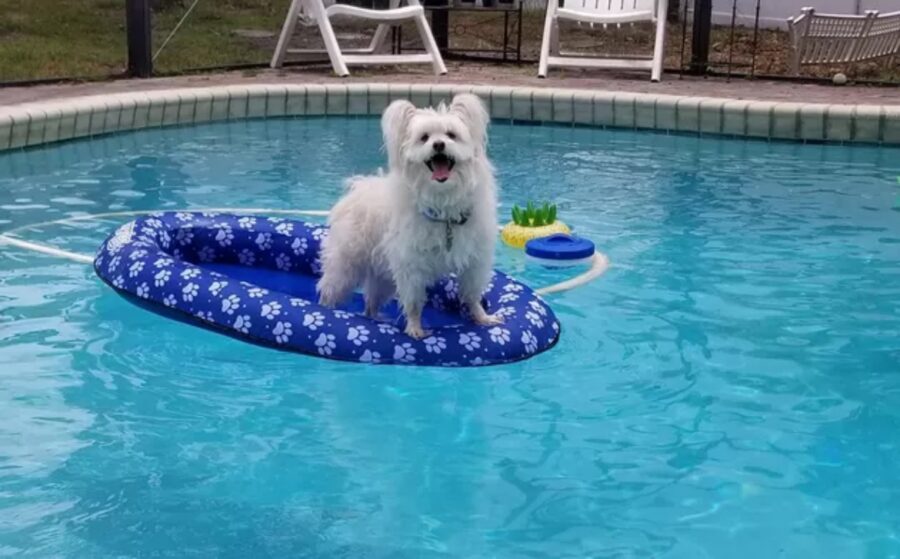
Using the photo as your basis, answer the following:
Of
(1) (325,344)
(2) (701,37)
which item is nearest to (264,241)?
(1) (325,344)

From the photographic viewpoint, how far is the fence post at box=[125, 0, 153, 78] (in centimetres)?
1109

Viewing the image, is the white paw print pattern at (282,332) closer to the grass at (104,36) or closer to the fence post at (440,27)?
the grass at (104,36)

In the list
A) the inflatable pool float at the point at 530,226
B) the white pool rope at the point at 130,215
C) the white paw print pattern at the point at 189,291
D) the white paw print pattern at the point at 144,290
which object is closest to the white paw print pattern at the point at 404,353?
the white paw print pattern at the point at 189,291

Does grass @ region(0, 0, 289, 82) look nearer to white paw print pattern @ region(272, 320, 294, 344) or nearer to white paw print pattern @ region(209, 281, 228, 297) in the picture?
white paw print pattern @ region(209, 281, 228, 297)

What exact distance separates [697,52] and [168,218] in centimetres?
764

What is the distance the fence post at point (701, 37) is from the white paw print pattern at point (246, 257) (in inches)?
291

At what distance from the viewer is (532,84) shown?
11.4 metres

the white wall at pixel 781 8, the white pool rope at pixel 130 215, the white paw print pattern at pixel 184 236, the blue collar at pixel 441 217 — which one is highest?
the white wall at pixel 781 8

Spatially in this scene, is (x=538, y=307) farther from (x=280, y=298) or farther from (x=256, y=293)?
(x=256, y=293)

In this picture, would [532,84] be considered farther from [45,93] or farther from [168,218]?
[168,218]

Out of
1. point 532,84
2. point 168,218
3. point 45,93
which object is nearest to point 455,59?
point 532,84

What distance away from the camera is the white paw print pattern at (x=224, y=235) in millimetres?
5973

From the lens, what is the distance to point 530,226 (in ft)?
22.2

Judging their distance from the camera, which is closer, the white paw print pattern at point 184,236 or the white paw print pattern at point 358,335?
the white paw print pattern at point 358,335
